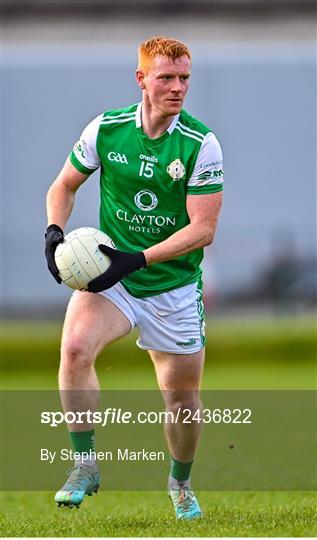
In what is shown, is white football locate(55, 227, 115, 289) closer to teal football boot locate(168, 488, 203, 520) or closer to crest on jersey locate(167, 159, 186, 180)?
crest on jersey locate(167, 159, 186, 180)

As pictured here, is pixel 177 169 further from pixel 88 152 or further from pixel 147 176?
pixel 88 152

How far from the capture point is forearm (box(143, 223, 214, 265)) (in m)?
7.37

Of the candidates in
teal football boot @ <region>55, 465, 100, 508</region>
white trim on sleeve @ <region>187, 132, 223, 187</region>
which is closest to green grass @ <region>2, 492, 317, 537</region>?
teal football boot @ <region>55, 465, 100, 508</region>

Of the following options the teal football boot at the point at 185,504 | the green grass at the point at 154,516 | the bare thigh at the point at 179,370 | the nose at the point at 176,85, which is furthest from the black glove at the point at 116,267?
the teal football boot at the point at 185,504

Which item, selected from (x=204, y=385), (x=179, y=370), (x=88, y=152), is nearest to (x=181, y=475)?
(x=179, y=370)

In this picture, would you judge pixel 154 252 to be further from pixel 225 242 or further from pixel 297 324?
pixel 225 242

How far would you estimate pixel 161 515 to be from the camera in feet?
26.1

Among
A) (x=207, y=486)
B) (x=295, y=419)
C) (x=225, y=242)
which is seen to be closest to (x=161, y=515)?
(x=207, y=486)

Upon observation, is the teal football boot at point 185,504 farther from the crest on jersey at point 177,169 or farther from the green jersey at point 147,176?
the crest on jersey at point 177,169

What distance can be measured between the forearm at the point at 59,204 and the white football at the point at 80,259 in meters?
0.30

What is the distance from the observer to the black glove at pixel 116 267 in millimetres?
7262

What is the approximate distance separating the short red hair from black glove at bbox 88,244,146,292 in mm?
985

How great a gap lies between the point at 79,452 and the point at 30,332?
734 inches

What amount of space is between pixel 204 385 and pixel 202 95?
58.0ft
